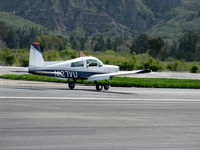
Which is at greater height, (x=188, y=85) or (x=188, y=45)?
(x=188, y=45)

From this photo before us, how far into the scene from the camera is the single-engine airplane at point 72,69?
2334 centimetres

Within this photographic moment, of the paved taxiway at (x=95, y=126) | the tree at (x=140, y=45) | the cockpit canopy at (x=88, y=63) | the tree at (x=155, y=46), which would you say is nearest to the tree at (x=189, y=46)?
the tree at (x=140, y=45)

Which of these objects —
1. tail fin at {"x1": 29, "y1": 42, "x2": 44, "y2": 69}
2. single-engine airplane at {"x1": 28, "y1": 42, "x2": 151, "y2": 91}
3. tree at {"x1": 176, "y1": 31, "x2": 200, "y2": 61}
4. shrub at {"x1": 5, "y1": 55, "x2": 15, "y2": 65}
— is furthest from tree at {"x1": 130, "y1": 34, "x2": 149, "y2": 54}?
tail fin at {"x1": 29, "y1": 42, "x2": 44, "y2": 69}

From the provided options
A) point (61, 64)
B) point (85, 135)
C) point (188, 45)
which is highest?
point (188, 45)

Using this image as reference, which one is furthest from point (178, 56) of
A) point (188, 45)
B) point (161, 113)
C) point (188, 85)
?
→ point (161, 113)

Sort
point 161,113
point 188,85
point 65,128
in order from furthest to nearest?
point 188,85, point 161,113, point 65,128

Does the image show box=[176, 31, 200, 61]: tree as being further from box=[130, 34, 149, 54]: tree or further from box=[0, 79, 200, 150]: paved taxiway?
box=[0, 79, 200, 150]: paved taxiway

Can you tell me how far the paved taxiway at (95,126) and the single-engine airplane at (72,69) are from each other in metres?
6.45

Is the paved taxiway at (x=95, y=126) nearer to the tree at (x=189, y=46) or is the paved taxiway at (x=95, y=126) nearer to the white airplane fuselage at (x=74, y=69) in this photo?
the white airplane fuselage at (x=74, y=69)

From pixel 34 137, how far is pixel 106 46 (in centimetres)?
18405

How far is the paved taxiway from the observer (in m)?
9.18

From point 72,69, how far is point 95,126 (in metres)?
13.5

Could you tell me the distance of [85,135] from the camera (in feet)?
33.1

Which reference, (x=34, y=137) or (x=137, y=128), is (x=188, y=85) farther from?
(x=34, y=137)
